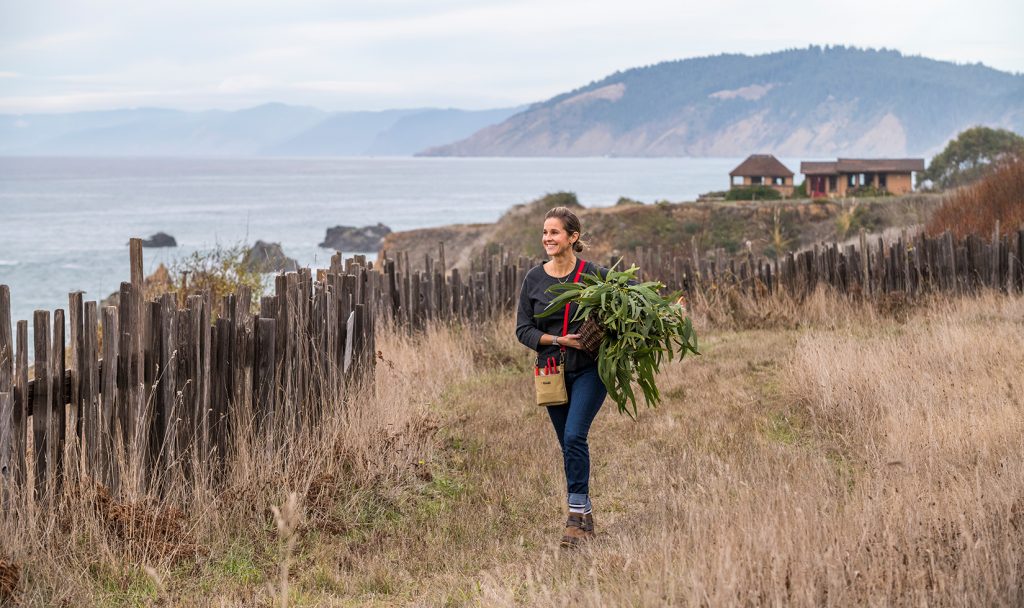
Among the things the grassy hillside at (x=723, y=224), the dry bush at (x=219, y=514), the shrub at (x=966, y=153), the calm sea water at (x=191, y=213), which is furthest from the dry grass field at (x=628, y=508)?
the shrub at (x=966, y=153)

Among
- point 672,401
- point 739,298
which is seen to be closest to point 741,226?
point 739,298

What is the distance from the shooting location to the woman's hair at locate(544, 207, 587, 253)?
5.50 meters

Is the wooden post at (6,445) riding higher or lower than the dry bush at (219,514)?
higher

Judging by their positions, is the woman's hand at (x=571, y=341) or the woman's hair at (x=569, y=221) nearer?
the woman's hand at (x=571, y=341)

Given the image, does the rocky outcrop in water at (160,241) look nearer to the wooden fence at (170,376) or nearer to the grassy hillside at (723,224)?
the grassy hillside at (723,224)

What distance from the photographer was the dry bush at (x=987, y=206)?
17025mm

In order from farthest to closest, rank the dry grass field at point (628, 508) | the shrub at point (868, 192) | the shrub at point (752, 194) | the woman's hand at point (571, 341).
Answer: the shrub at point (752, 194), the shrub at point (868, 192), the woman's hand at point (571, 341), the dry grass field at point (628, 508)

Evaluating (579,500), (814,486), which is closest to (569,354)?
(579,500)

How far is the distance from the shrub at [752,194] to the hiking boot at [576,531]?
4731 cm

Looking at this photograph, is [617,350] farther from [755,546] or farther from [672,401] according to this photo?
[672,401]

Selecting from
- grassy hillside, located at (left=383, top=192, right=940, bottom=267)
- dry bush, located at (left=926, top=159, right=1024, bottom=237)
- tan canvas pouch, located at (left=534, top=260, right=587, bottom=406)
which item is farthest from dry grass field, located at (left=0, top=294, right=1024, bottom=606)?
grassy hillside, located at (left=383, top=192, right=940, bottom=267)

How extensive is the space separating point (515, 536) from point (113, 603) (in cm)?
199

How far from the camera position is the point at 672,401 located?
8.77 metres

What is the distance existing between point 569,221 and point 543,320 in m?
A: 0.53
